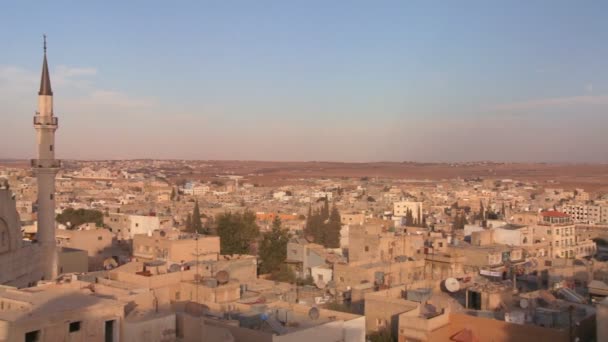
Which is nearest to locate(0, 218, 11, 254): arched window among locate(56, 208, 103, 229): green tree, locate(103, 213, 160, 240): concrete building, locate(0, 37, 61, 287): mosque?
locate(0, 37, 61, 287): mosque

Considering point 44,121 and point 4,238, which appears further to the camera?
point 44,121

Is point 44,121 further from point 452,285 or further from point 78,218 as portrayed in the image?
point 78,218

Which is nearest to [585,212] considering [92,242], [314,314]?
[92,242]

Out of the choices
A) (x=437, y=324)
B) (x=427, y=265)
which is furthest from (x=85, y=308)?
(x=427, y=265)

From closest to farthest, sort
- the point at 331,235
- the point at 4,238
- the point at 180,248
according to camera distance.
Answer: the point at 4,238 < the point at 180,248 < the point at 331,235

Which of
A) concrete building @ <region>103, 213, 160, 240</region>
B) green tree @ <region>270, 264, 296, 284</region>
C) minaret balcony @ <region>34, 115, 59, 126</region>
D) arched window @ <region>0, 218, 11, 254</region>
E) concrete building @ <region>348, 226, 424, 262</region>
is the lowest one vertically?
green tree @ <region>270, 264, 296, 284</region>

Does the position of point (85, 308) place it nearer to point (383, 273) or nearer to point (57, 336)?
point (57, 336)

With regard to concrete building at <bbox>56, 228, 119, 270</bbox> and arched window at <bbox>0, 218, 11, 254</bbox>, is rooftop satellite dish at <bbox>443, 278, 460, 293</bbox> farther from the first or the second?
concrete building at <bbox>56, 228, 119, 270</bbox>
